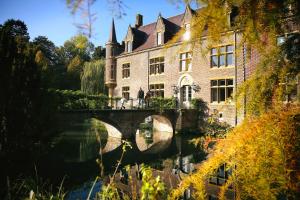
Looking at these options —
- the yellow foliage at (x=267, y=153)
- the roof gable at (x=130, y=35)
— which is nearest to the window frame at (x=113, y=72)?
the roof gable at (x=130, y=35)

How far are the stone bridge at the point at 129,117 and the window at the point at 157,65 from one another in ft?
13.5

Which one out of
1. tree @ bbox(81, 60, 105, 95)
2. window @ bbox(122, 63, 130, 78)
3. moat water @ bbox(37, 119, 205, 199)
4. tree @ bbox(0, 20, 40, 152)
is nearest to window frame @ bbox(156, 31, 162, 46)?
window @ bbox(122, 63, 130, 78)

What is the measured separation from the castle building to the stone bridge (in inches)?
48.2

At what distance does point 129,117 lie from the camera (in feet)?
53.5

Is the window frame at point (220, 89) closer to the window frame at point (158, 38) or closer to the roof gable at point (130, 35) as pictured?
the window frame at point (158, 38)

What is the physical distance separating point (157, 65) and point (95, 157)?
35.3 ft

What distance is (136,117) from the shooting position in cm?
1667

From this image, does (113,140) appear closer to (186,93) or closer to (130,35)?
(186,93)

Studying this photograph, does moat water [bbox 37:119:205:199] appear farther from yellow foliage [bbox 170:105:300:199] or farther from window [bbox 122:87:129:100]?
window [bbox 122:87:129:100]

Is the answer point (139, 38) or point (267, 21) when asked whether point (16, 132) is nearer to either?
point (267, 21)

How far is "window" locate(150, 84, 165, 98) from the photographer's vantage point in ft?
68.7

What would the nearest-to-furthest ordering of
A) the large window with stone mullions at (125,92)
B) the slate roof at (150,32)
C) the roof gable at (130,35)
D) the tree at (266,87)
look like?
the tree at (266,87)
the slate roof at (150,32)
the roof gable at (130,35)
the large window with stone mullions at (125,92)

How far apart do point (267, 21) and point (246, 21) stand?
128 mm

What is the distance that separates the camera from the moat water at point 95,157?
8867 millimetres
